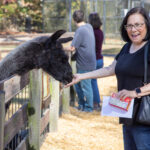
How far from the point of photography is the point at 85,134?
5.42 metres

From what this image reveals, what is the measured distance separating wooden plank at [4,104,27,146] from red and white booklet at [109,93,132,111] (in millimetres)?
1042

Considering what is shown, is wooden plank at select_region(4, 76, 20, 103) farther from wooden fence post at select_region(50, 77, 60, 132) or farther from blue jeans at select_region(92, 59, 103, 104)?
blue jeans at select_region(92, 59, 103, 104)

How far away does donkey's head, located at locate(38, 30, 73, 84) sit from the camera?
11.3 feet

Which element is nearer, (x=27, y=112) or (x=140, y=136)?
(x=140, y=136)

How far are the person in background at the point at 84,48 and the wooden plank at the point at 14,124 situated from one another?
2.69 meters

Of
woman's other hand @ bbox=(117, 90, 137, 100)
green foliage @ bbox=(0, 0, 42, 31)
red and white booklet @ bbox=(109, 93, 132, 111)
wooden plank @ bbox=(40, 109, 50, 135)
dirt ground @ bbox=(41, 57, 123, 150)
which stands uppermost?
green foliage @ bbox=(0, 0, 42, 31)

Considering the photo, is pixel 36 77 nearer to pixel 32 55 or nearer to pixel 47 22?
pixel 32 55

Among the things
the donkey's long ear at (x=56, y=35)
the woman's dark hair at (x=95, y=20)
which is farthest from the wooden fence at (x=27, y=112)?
the woman's dark hair at (x=95, y=20)

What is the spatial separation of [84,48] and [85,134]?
5.97ft

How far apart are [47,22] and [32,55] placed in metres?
19.5

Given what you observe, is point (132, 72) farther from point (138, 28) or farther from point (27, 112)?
point (27, 112)

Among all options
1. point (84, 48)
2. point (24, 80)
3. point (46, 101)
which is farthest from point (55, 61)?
point (84, 48)

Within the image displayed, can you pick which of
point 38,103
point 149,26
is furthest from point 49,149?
point 149,26

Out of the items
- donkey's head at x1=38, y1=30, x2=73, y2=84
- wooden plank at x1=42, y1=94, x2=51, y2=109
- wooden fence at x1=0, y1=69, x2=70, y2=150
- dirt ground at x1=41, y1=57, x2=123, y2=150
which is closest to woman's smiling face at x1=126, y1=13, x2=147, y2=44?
donkey's head at x1=38, y1=30, x2=73, y2=84
